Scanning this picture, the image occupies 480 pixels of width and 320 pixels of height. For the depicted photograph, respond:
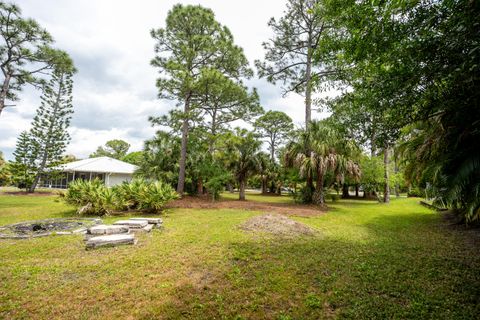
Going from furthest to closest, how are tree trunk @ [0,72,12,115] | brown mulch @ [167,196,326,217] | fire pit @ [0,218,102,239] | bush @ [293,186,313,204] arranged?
1. bush @ [293,186,313,204]
2. tree trunk @ [0,72,12,115]
3. brown mulch @ [167,196,326,217]
4. fire pit @ [0,218,102,239]

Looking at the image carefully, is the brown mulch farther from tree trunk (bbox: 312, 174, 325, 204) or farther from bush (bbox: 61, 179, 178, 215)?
bush (bbox: 61, 179, 178, 215)

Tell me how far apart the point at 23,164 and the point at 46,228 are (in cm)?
1916

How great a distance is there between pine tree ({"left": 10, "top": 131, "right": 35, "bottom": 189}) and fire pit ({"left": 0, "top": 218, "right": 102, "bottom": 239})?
57.6 ft

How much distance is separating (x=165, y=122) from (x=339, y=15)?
1613cm

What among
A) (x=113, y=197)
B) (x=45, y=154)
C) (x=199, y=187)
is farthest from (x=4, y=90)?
(x=199, y=187)

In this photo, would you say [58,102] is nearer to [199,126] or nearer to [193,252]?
[199,126]

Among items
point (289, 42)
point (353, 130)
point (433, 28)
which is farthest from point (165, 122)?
point (433, 28)

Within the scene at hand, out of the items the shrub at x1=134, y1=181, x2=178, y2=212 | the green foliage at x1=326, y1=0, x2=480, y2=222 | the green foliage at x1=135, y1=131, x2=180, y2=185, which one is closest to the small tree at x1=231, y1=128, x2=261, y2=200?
the green foliage at x1=135, y1=131, x2=180, y2=185

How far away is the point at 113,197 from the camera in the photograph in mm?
9922

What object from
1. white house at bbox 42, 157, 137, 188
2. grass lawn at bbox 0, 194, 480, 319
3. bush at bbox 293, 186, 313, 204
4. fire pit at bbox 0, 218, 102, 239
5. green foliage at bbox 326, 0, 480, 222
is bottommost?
grass lawn at bbox 0, 194, 480, 319

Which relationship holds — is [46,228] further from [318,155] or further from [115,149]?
[115,149]

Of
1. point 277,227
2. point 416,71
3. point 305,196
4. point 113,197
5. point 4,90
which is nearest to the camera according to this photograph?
point 416,71

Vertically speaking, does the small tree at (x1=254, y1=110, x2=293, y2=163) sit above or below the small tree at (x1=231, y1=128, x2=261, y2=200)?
above

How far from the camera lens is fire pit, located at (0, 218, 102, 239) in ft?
21.0
